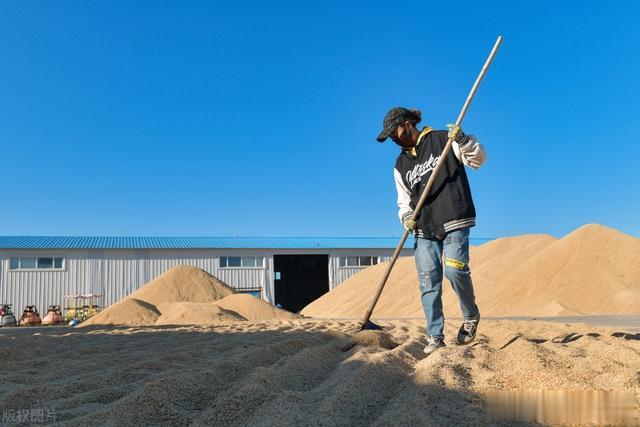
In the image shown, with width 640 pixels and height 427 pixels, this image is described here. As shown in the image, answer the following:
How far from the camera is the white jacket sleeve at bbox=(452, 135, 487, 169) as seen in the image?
3.44m

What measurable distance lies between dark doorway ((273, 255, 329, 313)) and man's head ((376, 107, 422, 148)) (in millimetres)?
28595

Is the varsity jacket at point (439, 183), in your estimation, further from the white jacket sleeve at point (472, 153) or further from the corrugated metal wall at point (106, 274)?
the corrugated metal wall at point (106, 274)

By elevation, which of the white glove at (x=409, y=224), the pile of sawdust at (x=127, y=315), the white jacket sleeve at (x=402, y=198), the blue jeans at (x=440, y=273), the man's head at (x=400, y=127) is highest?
the man's head at (x=400, y=127)

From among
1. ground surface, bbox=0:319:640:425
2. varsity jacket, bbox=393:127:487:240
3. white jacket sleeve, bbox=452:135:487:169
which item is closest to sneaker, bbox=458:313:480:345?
ground surface, bbox=0:319:640:425

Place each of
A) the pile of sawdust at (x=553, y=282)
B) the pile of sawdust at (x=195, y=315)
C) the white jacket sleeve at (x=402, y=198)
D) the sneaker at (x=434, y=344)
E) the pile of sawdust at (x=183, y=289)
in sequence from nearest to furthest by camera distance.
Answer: the sneaker at (x=434, y=344) < the white jacket sleeve at (x=402, y=198) < the pile of sawdust at (x=553, y=282) < the pile of sawdust at (x=195, y=315) < the pile of sawdust at (x=183, y=289)

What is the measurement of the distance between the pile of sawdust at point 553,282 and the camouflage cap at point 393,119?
7763 millimetres

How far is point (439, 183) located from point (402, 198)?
0.42 m

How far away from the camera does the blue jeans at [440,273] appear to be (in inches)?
134

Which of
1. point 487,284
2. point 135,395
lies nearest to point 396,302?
point 487,284

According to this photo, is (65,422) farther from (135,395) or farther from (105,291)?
(105,291)

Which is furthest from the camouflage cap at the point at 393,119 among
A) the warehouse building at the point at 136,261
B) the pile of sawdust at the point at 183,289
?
the warehouse building at the point at 136,261

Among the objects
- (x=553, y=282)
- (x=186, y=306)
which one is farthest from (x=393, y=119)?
(x=186, y=306)

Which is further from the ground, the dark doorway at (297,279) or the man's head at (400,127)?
the man's head at (400,127)

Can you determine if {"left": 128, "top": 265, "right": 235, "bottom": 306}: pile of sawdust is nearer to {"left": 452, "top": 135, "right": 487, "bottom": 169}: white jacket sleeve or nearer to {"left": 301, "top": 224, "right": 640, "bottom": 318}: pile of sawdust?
{"left": 301, "top": 224, "right": 640, "bottom": 318}: pile of sawdust
